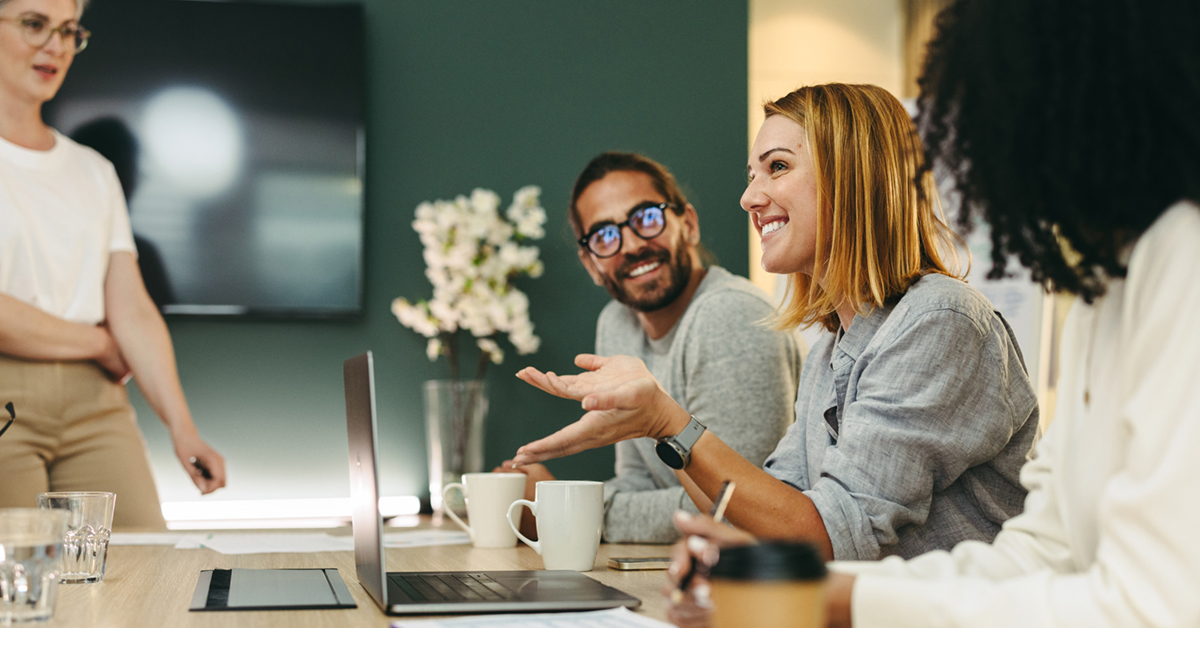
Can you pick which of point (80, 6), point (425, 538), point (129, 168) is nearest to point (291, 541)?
point (425, 538)

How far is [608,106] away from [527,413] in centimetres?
105

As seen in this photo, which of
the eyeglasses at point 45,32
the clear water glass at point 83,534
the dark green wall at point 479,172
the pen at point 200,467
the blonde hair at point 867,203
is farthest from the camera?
Answer: the dark green wall at point 479,172

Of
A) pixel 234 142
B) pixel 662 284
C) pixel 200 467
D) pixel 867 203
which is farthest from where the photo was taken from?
pixel 234 142

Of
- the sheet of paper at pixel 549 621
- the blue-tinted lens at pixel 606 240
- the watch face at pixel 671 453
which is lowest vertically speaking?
the sheet of paper at pixel 549 621

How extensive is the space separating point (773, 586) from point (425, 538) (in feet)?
3.96

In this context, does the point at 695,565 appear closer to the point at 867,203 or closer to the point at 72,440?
the point at 867,203

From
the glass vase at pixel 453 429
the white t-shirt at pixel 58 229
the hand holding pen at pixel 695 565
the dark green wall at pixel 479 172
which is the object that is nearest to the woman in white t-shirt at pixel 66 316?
the white t-shirt at pixel 58 229

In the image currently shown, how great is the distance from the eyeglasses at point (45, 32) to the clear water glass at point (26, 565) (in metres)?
2.04

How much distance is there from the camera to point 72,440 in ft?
7.34

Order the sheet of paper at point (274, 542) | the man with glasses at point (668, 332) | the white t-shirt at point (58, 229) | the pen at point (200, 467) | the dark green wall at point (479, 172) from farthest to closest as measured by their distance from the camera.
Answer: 1. the dark green wall at point (479, 172)
2. the pen at point (200, 467)
3. the white t-shirt at point (58, 229)
4. the man with glasses at point (668, 332)
5. the sheet of paper at point (274, 542)

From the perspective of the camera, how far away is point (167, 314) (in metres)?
2.62

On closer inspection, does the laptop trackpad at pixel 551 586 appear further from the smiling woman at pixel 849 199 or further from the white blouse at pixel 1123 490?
the smiling woman at pixel 849 199

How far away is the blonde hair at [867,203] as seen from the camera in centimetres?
133

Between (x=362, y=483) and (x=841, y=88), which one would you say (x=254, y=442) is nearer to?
(x=362, y=483)
